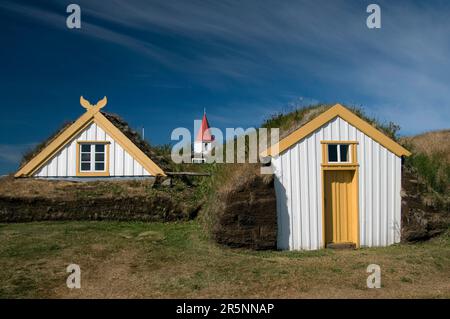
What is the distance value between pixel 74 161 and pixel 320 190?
10.7 metres

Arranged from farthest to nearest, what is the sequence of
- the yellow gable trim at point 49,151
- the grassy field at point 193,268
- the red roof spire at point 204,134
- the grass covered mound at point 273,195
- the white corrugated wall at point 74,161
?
the red roof spire at point 204,134
the white corrugated wall at point 74,161
the yellow gable trim at point 49,151
the grass covered mound at point 273,195
the grassy field at point 193,268

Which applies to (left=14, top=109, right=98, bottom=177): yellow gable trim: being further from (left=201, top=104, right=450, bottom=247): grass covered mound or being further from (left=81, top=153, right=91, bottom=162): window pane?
(left=201, top=104, right=450, bottom=247): grass covered mound

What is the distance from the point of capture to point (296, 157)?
1230 centimetres

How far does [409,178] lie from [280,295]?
23.9 feet

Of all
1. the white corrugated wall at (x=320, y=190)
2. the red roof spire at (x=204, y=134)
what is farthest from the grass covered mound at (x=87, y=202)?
the red roof spire at (x=204, y=134)

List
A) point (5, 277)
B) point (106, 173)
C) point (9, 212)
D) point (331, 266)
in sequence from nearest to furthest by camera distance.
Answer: point (5, 277)
point (331, 266)
point (9, 212)
point (106, 173)

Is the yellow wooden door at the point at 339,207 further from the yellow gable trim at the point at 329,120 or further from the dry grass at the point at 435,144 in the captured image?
the dry grass at the point at 435,144

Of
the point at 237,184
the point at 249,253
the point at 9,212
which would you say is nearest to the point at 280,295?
the point at 249,253

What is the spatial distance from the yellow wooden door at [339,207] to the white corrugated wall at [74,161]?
8364 mm

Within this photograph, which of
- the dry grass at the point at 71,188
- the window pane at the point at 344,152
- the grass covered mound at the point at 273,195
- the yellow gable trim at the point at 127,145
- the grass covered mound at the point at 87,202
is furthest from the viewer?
the yellow gable trim at the point at 127,145

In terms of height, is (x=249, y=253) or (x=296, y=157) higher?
(x=296, y=157)

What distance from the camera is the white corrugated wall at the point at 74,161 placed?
17.8m
